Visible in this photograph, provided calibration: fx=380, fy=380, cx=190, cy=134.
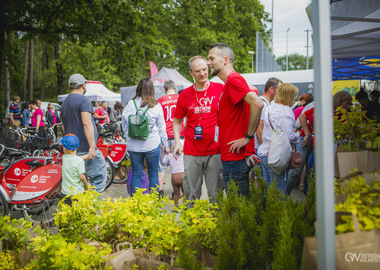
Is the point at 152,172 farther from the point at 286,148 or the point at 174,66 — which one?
the point at 174,66

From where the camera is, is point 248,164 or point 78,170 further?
point 78,170

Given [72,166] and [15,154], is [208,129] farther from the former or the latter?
[15,154]

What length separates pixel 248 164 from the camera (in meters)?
3.41

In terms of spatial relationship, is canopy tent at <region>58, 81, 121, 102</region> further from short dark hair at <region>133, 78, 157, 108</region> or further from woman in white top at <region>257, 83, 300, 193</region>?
woman in white top at <region>257, 83, 300, 193</region>

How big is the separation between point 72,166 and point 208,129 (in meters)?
1.78

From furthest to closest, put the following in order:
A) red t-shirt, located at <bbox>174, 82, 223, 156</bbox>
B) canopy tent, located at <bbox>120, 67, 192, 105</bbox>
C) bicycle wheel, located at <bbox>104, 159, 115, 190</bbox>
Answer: canopy tent, located at <bbox>120, 67, 192, 105</bbox>, bicycle wheel, located at <bbox>104, 159, 115, 190</bbox>, red t-shirt, located at <bbox>174, 82, 223, 156</bbox>

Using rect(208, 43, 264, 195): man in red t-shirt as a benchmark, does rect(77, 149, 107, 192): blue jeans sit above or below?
below

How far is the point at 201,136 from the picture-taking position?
3.87 m

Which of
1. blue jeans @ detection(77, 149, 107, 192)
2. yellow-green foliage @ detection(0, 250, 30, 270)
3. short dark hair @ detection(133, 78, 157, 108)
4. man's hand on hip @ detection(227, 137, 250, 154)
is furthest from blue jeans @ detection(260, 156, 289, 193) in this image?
yellow-green foliage @ detection(0, 250, 30, 270)

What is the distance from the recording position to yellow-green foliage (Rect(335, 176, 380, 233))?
1407mm

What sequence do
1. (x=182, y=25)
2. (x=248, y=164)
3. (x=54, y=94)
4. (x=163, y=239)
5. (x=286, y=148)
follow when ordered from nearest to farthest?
(x=163, y=239)
(x=248, y=164)
(x=286, y=148)
(x=182, y=25)
(x=54, y=94)

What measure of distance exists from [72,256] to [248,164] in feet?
5.66

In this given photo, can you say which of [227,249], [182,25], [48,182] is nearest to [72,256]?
[227,249]

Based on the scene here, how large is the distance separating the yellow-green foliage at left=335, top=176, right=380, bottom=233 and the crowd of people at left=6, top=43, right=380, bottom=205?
1307 millimetres
